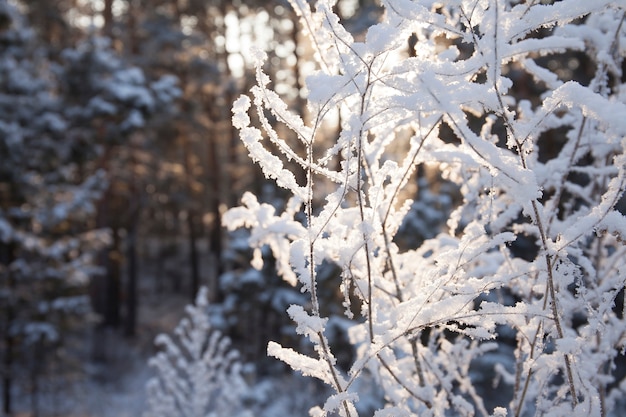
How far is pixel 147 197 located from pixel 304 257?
53.3 ft

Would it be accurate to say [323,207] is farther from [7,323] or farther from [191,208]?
[191,208]

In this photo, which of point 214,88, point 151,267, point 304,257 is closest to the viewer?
point 304,257

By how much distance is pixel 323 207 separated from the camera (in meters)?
1.21

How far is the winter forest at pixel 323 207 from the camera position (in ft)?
3.84

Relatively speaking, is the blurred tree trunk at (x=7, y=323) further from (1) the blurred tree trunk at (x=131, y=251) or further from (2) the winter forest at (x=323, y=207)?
(1) the blurred tree trunk at (x=131, y=251)

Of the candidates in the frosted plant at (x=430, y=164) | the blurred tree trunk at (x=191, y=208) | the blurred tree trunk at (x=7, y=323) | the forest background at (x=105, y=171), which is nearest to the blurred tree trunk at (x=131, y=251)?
the forest background at (x=105, y=171)

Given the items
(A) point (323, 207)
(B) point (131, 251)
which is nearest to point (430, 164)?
(A) point (323, 207)

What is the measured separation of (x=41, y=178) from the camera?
9.30m

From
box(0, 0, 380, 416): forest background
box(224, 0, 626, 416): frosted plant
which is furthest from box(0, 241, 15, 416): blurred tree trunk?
box(224, 0, 626, 416): frosted plant

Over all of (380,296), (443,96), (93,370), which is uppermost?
(443,96)

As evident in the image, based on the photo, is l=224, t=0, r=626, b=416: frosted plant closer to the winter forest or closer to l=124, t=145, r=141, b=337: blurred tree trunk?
the winter forest

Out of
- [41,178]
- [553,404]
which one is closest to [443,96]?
[553,404]

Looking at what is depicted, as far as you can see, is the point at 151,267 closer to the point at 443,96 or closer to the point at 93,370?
the point at 93,370

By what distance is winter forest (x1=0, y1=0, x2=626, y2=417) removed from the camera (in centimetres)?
117
